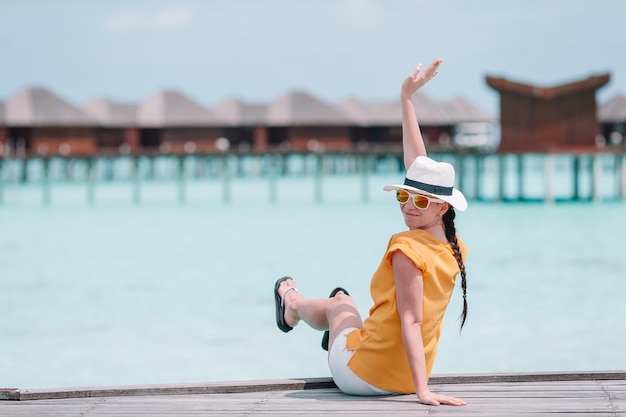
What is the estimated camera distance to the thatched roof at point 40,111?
1831 inches

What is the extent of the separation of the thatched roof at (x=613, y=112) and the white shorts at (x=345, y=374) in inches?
2122

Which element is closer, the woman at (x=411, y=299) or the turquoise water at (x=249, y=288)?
the woman at (x=411, y=299)

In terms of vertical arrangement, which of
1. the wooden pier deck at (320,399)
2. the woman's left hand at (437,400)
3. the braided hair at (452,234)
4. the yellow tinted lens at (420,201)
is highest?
the yellow tinted lens at (420,201)

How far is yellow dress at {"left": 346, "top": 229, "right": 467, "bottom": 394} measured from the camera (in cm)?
381

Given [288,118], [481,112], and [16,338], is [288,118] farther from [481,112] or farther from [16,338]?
[16,338]

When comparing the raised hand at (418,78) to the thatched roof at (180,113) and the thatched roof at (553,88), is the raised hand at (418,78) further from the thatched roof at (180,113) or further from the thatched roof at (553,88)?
the thatched roof at (180,113)

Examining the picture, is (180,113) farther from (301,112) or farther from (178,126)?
(301,112)

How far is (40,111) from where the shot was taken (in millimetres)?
46844

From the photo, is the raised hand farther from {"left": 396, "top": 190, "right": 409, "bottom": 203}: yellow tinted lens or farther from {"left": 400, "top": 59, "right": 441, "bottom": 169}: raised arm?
{"left": 396, "top": 190, "right": 409, "bottom": 203}: yellow tinted lens

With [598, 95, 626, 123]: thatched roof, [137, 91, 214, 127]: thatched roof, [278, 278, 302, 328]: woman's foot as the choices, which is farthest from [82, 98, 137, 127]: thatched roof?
[278, 278, 302, 328]: woman's foot

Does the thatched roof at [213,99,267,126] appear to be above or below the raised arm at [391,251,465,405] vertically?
above

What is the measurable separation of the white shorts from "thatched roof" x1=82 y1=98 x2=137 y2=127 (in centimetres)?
4725

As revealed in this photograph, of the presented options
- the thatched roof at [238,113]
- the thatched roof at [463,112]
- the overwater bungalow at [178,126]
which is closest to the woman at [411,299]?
the overwater bungalow at [178,126]

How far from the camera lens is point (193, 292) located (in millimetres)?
16062
